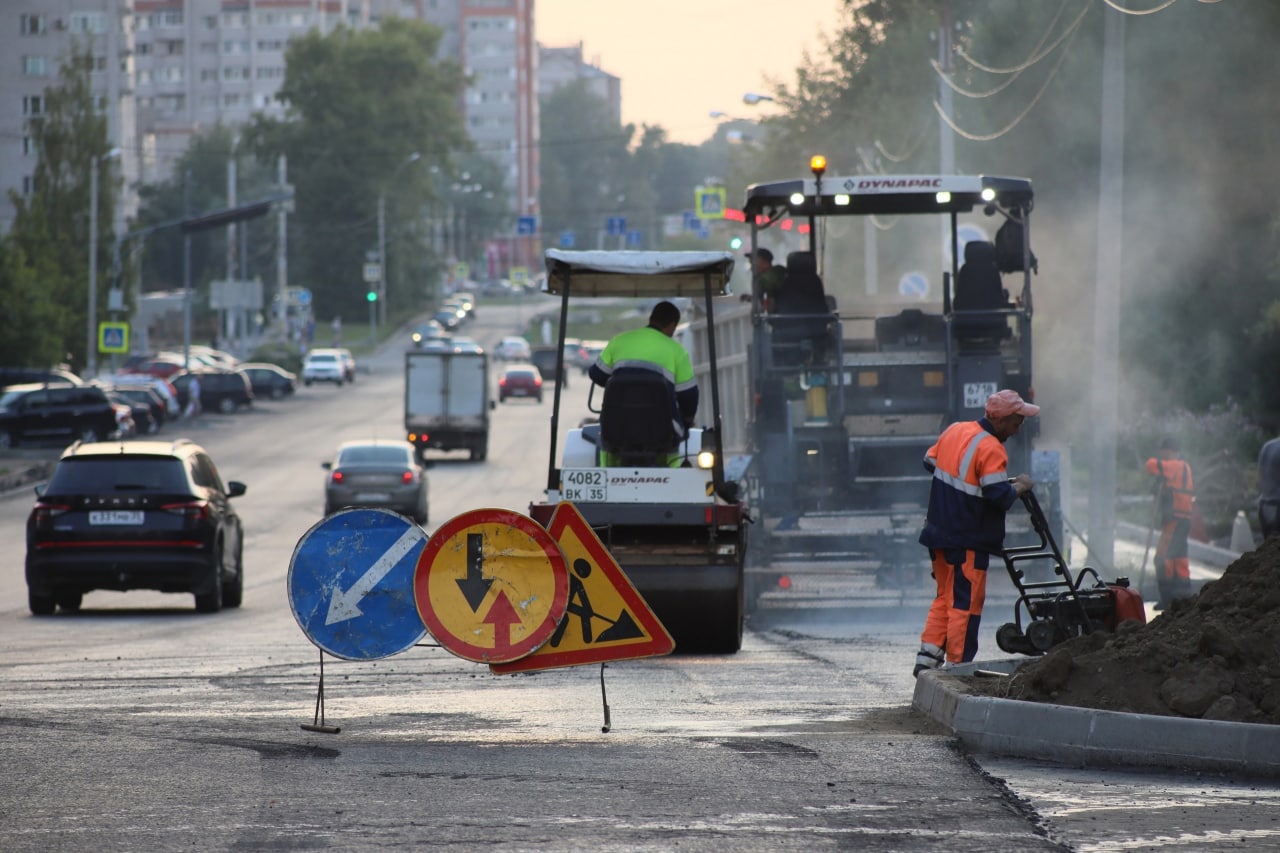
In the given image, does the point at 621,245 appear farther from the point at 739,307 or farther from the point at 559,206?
the point at 739,307

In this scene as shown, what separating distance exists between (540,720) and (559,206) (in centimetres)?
19053

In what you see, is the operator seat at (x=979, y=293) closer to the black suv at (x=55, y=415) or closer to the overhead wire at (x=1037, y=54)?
the overhead wire at (x=1037, y=54)

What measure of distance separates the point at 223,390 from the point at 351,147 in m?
55.2

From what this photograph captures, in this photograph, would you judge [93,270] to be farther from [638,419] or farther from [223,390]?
[638,419]

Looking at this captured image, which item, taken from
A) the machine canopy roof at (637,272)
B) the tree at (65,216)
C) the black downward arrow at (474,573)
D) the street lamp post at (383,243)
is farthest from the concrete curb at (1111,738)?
the street lamp post at (383,243)

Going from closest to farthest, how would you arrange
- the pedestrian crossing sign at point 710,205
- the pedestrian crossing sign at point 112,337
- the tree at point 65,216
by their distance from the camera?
the pedestrian crossing sign at point 112,337, the tree at point 65,216, the pedestrian crossing sign at point 710,205

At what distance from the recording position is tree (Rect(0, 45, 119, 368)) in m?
55.7

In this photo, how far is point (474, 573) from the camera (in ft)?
30.8

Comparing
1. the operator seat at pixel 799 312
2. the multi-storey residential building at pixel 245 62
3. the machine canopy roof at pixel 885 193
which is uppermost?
the multi-storey residential building at pixel 245 62

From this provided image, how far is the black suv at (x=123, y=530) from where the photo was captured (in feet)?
59.4

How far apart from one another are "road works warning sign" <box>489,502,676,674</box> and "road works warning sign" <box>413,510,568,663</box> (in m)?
0.14

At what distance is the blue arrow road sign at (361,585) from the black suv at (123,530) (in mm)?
9270

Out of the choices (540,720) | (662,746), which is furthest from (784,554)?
(662,746)

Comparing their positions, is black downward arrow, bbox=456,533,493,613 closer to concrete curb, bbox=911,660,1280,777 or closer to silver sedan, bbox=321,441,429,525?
concrete curb, bbox=911,660,1280,777
